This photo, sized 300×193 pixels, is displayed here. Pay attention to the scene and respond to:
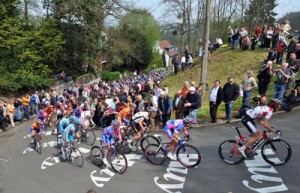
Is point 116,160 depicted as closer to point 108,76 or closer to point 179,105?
point 179,105

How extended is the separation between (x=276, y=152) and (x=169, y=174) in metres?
3.30

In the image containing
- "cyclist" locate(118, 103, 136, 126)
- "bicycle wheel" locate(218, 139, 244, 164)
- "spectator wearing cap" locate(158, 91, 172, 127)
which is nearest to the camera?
"bicycle wheel" locate(218, 139, 244, 164)

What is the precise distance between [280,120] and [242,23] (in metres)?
47.5

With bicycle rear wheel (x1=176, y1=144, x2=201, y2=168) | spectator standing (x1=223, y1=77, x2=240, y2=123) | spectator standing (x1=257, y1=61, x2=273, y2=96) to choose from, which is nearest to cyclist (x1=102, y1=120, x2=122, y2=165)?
bicycle rear wheel (x1=176, y1=144, x2=201, y2=168)

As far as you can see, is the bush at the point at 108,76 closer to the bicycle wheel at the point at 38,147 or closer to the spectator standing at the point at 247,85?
→ the bicycle wheel at the point at 38,147

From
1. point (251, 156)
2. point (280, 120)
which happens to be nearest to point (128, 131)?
point (251, 156)

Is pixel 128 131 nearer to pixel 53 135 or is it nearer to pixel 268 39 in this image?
pixel 53 135

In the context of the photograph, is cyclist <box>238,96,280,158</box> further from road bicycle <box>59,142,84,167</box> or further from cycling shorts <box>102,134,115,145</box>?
road bicycle <box>59,142,84,167</box>

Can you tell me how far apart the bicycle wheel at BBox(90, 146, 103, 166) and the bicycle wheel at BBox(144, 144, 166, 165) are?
163 centimetres

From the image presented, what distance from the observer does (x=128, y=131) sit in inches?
497

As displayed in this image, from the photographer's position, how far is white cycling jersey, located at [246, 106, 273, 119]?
936 cm

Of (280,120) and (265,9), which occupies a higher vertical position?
(265,9)

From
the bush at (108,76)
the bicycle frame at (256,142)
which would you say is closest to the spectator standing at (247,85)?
the bicycle frame at (256,142)

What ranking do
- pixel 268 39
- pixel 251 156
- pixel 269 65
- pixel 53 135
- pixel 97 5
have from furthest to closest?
pixel 97 5 → pixel 268 39 → pixel 53 135 → pixel 269 65 → pixel 251 156
